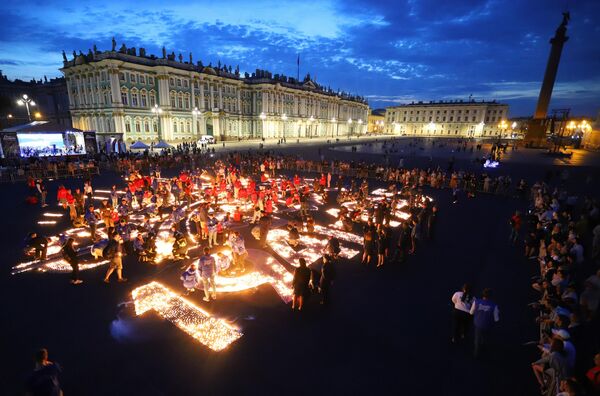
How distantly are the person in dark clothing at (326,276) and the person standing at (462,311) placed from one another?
9.48 feet

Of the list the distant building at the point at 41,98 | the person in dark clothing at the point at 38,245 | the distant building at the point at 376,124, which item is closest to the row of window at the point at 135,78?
the distant building at the point at 41,98

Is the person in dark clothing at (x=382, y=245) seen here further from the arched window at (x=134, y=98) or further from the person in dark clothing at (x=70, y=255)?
the arched window at (x=134, y=98)

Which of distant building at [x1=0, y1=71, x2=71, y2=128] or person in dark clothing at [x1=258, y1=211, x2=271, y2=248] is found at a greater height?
distant building at [x1=0, y1=71, x2=71, y2=128]

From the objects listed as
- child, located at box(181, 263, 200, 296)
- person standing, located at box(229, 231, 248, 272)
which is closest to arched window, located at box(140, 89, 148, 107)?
person standing, located at box(229, 231, 248, 272)

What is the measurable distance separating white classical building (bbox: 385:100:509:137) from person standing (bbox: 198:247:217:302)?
138322mm

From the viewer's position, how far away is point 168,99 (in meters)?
57.1

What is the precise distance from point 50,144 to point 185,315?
31931 mm

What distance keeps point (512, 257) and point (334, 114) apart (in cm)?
10551

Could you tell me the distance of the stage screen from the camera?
1069 inches

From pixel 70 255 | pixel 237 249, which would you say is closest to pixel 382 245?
pixel 237 249

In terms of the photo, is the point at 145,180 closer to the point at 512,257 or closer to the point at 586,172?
the point at 512,257

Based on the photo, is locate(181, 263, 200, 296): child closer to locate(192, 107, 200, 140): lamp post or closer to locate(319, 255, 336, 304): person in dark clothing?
locate(319, 255, 336, 304): person in dark clothing

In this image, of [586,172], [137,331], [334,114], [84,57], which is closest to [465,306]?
[137,331]

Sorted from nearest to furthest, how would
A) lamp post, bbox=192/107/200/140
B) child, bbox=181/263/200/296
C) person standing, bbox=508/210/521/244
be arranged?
child, bbox=181/263/200/296
person standing, bbox=508/210/521/244
lamp post, bbox=192/107/200/140
